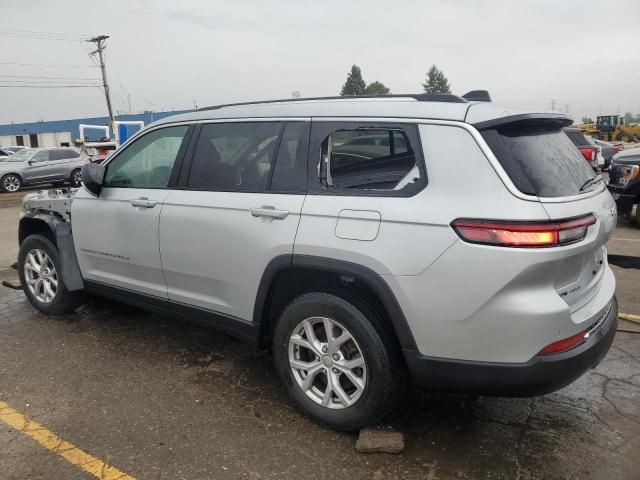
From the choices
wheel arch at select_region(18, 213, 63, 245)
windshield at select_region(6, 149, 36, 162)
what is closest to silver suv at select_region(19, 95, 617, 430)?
wheel arch at select_region(18, 213, 63, 245)

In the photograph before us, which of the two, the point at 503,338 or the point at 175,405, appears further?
the point at 175,405

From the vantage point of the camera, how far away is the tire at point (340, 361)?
270 cm

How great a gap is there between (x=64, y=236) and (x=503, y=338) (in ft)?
11.8

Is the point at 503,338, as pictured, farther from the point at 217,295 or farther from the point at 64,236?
the point at 64,236

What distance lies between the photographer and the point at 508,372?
7.95 ft

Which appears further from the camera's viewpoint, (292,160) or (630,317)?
(630,317)

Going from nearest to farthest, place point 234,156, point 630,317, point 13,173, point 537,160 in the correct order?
point 537,160, point 234,156, point 630,317, point 13,173

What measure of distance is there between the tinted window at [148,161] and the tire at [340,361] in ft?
4.80

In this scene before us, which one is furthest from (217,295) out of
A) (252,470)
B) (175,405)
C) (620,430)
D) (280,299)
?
(620,430)

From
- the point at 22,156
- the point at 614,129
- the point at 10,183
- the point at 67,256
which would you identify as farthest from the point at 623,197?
the point at 614,129

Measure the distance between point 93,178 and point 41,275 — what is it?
1.29 metres

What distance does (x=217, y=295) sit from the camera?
338 centimetres

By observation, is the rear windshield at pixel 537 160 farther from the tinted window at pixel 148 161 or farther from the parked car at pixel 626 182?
the parked car at pixel 626 182

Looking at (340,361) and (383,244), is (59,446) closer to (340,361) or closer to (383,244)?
(340,361)
